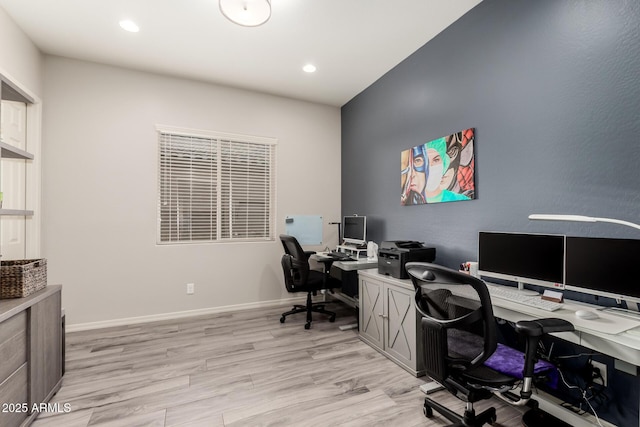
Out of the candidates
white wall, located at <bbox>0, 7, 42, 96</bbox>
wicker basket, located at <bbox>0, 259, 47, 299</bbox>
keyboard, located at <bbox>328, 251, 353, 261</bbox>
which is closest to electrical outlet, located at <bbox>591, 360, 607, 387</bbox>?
keyboard, located at <bbox>328, 251, 353, 261</bbox>

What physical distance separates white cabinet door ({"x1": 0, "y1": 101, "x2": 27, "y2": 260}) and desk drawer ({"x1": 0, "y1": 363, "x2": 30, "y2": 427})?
4.48 ft

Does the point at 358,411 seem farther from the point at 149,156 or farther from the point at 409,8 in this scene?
the point at 149,156

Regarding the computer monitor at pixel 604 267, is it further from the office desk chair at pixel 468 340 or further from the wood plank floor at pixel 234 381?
the wood plank floor at pixel 234 381

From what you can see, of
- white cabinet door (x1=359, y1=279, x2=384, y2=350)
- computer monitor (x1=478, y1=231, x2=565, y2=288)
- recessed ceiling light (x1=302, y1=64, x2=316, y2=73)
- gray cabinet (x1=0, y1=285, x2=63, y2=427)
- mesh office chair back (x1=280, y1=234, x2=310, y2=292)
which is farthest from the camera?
recessed ceiling light (x1=302, y1=64, x2=316, y2=73)

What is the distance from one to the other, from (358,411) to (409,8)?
318 cm

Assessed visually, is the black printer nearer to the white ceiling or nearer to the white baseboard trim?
the white baseboard trim

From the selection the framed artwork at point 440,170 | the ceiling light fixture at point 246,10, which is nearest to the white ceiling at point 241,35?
the ceiling light fixture at point 246,10

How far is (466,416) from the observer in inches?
65.7

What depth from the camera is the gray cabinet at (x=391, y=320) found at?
237cm

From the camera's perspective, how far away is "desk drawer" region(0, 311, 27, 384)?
155cm

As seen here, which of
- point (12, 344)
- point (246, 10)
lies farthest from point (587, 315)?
point (12, 344)

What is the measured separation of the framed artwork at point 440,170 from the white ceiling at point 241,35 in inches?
43.4

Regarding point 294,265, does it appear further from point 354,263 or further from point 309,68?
point 309,68

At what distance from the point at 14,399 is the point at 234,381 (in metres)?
1.27
